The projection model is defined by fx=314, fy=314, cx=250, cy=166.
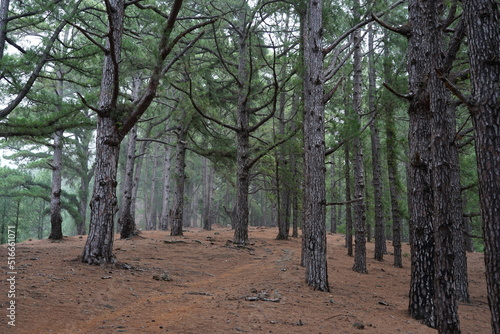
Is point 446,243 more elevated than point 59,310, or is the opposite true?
point 446,243

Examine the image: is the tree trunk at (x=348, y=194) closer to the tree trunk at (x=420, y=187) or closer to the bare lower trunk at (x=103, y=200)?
the tree trunk at (x=420, y=187)

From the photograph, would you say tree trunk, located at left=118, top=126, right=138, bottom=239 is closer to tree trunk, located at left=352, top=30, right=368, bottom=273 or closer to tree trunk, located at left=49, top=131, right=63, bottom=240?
tree trunk, located at left=49, top=131, right=63, bottom=240

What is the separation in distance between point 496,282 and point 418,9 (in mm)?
4623

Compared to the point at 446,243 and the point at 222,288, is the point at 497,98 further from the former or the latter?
the point at 222,288

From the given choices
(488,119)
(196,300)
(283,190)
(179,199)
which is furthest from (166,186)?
(488,119)

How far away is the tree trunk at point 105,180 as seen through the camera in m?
7.42

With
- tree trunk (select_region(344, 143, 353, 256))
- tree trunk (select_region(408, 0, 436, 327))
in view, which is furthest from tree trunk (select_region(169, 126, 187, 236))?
tree trunk (select_region(408, 0, 436, 327))

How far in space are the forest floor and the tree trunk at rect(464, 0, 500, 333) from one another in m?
2.05

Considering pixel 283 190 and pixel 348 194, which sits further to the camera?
pixel 283 190

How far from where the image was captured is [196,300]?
554cm

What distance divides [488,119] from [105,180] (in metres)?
7.50

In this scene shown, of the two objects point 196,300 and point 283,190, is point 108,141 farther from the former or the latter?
point 283,190

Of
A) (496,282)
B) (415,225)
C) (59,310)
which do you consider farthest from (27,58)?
(496,282)

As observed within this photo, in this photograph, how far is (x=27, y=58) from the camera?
28.2 feet
